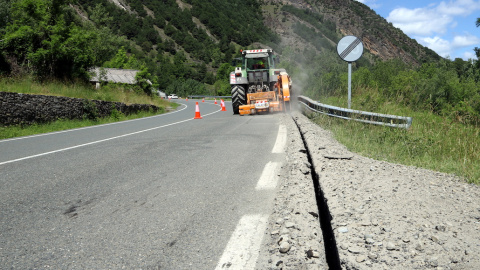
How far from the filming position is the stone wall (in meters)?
11.9

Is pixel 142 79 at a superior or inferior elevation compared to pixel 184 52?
inferior

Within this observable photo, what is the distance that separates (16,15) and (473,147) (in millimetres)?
20796

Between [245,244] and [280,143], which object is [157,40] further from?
[245,244]

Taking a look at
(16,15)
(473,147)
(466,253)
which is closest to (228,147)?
(473,147)

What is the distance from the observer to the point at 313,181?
14.0 feet

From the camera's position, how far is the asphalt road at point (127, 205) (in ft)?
8.04

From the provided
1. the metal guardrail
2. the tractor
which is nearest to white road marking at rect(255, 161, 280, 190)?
the metal guardrail

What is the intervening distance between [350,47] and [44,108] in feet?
36.8

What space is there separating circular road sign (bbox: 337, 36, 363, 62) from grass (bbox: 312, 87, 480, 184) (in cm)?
220

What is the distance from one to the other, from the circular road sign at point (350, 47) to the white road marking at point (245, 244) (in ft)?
25.0

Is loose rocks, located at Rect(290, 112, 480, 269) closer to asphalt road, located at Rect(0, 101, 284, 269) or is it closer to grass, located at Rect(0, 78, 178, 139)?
asphalt road, located at Rect(0, 101, 284, 269)

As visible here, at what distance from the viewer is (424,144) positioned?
573 centimetres

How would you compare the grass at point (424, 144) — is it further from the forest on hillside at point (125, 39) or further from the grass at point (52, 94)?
the forest on hillside at point (125, 39)

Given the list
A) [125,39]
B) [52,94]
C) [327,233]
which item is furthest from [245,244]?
[125,39]
